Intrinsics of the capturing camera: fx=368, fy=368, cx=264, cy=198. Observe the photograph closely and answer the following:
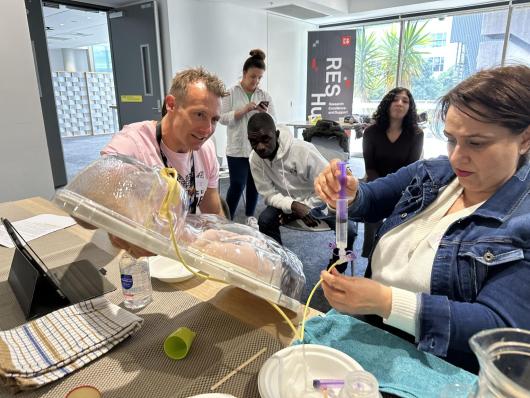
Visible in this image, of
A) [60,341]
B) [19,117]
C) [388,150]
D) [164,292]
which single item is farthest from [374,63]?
[60,341]

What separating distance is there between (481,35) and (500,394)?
6315 mm

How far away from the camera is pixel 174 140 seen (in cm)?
149

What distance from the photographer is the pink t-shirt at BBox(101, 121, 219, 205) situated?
1375 millimetres

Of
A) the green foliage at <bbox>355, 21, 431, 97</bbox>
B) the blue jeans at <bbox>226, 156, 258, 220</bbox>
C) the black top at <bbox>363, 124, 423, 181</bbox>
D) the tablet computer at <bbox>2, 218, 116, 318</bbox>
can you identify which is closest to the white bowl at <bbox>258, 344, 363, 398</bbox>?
the tablet computer at <bbox>2, 218, 116, 318</bbox>

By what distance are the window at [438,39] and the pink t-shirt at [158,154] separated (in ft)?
17.8

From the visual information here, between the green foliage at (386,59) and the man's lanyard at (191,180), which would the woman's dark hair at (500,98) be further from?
the green foliage at (386,59)

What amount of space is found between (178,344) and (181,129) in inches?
35.4

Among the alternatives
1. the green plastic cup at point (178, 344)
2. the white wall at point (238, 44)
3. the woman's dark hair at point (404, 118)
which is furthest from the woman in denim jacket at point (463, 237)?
the white wall at point (238, 44)

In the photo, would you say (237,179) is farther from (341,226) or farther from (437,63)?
(437,63)

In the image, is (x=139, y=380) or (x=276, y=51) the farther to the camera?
(x=276, y=51)

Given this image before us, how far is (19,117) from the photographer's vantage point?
2.52 meters

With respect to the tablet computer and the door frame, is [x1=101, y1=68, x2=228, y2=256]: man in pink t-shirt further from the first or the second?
the door frame

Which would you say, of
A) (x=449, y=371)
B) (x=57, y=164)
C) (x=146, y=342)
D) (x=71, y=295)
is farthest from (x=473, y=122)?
(x=57, y=164)

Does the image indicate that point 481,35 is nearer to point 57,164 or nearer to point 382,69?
point 382,69
